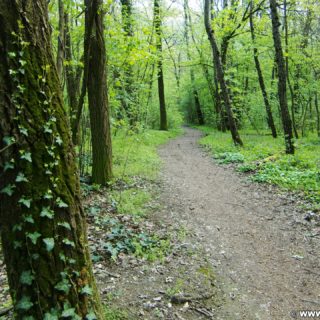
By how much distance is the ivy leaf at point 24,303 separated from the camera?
→ 2191 millimetres

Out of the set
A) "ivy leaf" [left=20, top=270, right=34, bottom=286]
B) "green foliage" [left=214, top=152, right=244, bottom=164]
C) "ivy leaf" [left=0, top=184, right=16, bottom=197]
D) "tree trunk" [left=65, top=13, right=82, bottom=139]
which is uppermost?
"tree trunk" [left=65, top=13, right=82, bottom=139]

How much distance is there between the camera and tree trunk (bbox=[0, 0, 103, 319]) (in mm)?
2035

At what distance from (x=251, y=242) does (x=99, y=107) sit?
4811mm

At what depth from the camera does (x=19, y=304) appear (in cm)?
220

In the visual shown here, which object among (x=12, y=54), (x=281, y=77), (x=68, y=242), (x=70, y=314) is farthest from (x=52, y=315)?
(x=281, y=77)

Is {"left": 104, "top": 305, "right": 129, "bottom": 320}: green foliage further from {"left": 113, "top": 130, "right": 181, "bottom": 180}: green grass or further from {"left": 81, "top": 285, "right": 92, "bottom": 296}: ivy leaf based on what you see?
{"left": 113, "top": 130, "right": 181, "bottom": 180}: green grass

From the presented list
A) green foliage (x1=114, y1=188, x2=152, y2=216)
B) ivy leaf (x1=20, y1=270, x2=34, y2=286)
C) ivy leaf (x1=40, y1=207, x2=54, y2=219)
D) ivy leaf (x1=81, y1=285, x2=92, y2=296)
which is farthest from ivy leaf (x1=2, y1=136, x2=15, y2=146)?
green foliage (x1=114, y1=188, x2=152, y2=216)

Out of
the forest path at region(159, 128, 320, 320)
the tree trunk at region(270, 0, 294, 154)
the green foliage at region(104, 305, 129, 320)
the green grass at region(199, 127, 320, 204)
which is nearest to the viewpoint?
the green foliage at region(104, 305, 129, 320)

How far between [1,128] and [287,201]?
21.7ft

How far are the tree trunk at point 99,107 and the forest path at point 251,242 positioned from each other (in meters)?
1.83

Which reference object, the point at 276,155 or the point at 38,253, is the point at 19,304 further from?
the point at 276,155

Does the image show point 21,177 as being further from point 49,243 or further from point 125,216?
point 125,216

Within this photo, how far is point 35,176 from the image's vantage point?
2137 mm

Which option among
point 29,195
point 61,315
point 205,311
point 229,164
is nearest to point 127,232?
point 205,311
